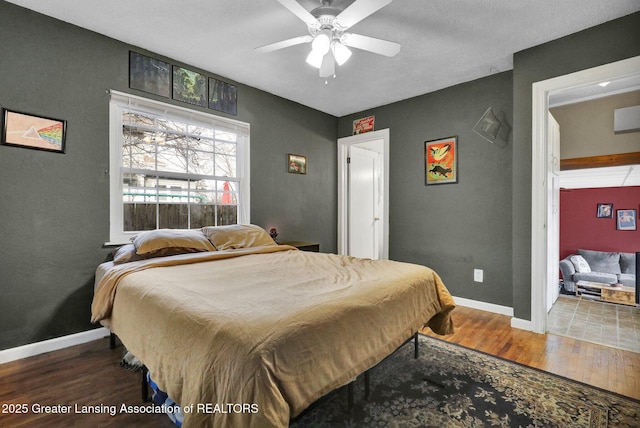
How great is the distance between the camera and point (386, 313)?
150cm

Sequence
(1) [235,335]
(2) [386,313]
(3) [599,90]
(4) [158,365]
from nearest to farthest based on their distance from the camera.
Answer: (1) [235,335] → (4) [158,365] → (2) [386,313] → (3) [599,90]

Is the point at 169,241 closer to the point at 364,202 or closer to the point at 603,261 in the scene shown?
the point at 364,202

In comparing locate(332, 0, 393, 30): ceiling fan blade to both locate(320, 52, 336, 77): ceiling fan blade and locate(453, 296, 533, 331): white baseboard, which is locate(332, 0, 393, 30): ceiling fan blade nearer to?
locate(320, 52, 336, 77): ceiling fan blade

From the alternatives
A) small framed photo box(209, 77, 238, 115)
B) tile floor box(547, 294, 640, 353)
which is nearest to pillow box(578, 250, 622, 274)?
tile floor box(547, 294, 640, 353)

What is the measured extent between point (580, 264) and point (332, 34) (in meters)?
5.25

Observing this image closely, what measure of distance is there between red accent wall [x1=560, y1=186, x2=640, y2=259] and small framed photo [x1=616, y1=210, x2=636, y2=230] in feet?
0.17

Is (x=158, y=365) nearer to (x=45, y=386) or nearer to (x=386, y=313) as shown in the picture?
(x=386, y=313)

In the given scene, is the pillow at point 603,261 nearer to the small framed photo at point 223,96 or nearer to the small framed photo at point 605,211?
the small framed photo at point 605,211

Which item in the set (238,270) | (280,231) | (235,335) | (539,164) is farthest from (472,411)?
(280,231)

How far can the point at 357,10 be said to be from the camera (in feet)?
5.90

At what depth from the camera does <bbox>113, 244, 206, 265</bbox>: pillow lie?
89.5 inches

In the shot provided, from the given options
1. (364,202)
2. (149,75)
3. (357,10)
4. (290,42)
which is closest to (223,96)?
(149,75)

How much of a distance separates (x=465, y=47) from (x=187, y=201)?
123 inches

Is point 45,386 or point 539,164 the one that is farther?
point 539,164
